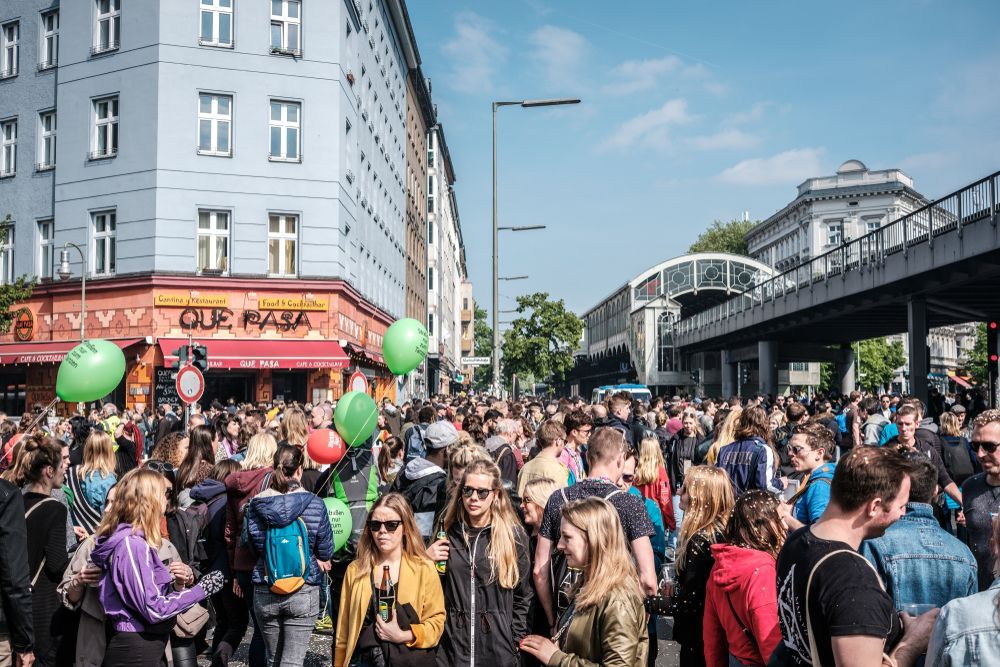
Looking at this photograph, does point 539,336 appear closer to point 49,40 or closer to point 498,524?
point 49,40

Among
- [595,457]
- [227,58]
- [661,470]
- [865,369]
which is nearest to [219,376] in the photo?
[227,58]

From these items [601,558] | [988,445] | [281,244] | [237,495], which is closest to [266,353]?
[281,244]

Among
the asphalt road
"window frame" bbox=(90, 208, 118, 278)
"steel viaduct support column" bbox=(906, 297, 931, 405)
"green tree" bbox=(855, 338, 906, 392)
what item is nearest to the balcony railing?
"steel viaduct support column" bbox=(906, 297, 931, 405)

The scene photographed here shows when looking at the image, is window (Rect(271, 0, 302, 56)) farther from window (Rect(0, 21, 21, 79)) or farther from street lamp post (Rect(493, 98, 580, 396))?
window (Rect(0, 21, 21, 79))

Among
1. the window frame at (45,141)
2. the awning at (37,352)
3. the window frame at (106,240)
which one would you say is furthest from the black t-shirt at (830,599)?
the window frame at (45,141)

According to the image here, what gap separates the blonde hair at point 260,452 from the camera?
21.9ft

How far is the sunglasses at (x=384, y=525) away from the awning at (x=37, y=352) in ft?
72.3

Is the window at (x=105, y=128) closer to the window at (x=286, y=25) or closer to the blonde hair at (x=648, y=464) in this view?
the window at (x=286, y=25)

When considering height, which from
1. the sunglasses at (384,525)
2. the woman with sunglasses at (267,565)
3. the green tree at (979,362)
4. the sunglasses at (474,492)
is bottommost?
the woman with sunglasses at (267,565)

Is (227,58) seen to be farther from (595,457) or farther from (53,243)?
(595,457)

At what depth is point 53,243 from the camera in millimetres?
26266

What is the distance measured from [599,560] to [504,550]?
93 cm

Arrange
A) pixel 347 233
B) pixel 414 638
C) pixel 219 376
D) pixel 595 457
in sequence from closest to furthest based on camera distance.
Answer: pixel 414 638
pixel 595 457
pixel 219 376
pixel 347 233

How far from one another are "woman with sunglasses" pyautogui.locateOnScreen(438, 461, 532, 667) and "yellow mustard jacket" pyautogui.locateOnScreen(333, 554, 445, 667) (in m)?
0.12
